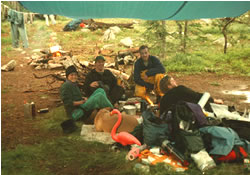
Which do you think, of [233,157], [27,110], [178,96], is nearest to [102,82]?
[27,110]

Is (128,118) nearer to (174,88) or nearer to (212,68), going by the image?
(174,88)

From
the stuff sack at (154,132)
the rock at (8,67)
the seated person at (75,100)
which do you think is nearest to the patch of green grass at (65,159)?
the stuff sack at (154,132)

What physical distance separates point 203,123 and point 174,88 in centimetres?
72

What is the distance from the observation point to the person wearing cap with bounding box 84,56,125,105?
16.7 ft

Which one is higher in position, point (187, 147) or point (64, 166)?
point (187, 147)

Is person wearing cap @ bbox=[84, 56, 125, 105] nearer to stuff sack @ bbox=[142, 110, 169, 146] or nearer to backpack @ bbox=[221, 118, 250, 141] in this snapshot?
stuff sack @ bbox=[142, 110, 169, 146]

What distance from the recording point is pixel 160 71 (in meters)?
5.68

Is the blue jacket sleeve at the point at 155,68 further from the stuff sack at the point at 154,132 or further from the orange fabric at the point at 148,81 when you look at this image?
the stuff sack at the point at 154,132

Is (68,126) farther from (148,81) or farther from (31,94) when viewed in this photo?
(31,94)

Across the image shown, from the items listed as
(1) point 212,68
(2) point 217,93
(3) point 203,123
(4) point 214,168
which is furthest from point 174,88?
(1) point 212,68

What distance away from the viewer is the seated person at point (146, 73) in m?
5.61

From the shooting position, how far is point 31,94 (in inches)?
259

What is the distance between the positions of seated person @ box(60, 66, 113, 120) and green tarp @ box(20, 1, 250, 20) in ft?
3.50

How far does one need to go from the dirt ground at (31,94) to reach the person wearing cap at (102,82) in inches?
43.1
